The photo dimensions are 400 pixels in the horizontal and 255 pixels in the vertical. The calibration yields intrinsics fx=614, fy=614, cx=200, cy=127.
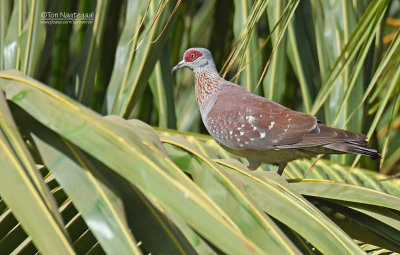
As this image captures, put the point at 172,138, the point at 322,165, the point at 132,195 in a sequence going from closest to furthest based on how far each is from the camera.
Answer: the point at 132,195 → the point at 172,138 → the point at 322,165

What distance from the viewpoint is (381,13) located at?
1.26m

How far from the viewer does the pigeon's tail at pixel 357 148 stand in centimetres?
225

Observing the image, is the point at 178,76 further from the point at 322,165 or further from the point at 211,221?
the point at 211,221

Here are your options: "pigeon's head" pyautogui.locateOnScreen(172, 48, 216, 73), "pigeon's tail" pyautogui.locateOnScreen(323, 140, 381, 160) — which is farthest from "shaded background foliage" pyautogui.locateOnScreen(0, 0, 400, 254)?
"pigeon's tail" pyautogui.locateOnScreen(323, 140, 381, 160)

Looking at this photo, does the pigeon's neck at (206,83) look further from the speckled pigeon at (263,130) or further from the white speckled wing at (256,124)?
the white speckled wing at (256,124)

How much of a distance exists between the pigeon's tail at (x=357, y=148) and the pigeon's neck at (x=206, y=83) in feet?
2.67

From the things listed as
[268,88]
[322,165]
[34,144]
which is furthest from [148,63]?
[34,144]

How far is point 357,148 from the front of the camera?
2283 mm

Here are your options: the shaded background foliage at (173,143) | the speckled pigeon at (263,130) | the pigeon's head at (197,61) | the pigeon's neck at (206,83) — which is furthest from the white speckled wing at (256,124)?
the pigeon's head at (197,61)

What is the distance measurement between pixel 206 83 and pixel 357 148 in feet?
3.28

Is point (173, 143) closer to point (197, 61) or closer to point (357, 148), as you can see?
point (357, 148)

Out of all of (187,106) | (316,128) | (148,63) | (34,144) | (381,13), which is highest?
(381,13)

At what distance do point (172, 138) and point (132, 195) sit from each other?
316 millimetres

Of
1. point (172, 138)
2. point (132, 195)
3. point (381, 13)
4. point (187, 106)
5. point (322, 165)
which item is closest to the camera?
point (132, 195)
